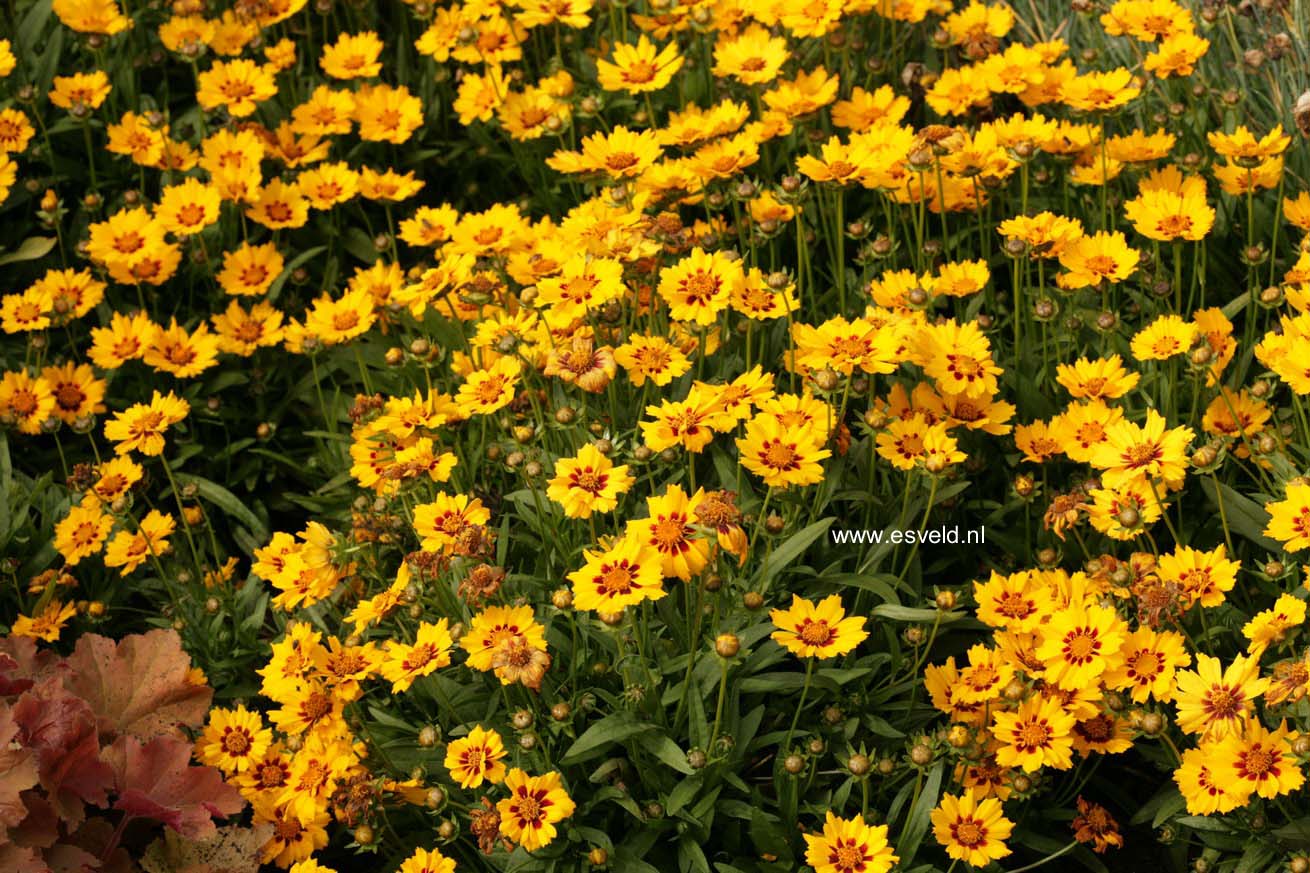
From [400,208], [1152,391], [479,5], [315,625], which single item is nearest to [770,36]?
[479,5]

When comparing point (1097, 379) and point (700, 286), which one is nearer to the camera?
point (700, 286)

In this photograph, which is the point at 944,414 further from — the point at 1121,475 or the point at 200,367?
the point at 200,367

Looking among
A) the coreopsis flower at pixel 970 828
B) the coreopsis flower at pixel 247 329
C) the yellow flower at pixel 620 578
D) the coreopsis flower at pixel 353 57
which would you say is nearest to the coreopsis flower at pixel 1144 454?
the coreopsis flower at pixel 970 828

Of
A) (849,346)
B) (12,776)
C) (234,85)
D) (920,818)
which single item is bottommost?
(920,818)

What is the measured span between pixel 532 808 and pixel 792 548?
2.00 ft

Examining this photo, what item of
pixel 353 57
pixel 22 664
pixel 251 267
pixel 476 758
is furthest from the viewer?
pixel 353 57

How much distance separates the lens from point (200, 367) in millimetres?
3441

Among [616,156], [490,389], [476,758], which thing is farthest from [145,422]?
[476,758]

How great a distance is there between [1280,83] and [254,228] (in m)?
2.63

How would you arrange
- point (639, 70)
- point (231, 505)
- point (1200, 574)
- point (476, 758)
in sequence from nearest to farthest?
point (476, 758) < point (1200, 574) < point (231, 505) < point (639, 70)

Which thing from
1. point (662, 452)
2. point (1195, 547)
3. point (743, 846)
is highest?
point (662, 452)

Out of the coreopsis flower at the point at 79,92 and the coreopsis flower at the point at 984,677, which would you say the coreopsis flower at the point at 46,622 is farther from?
the coreopsis flower at the point at 984,677

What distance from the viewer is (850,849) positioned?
7.69ft

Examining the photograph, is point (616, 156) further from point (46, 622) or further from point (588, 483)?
point (46, 622)
